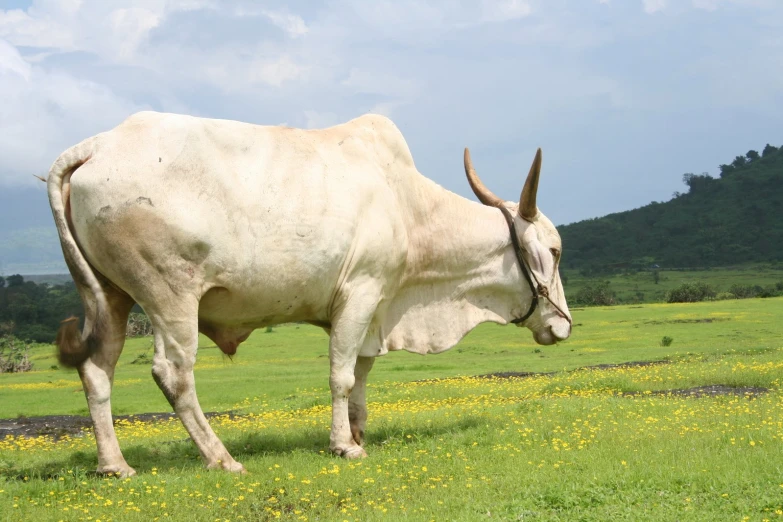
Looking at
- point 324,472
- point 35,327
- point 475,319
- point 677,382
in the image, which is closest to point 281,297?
point 324,472

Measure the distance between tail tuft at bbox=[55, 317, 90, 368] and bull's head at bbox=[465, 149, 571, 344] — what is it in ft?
16.6

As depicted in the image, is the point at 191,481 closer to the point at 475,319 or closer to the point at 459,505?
the point at 459,505

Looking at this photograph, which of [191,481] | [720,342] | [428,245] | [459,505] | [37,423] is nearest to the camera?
[459,505]

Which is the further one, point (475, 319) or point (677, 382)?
point (677, 382)

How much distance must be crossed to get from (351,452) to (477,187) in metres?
3.99

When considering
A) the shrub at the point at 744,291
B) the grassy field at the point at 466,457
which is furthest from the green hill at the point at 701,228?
the grassy field at the point at 466,457

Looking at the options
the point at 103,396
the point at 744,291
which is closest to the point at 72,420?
the point at 103,396

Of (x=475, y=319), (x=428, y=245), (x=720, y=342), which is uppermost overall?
(x=428, y=245)

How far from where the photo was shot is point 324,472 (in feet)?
27.0

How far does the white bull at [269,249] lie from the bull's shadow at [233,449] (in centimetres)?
46

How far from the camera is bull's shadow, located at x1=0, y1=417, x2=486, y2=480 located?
29.3 feet

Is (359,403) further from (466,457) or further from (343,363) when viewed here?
(466,457)

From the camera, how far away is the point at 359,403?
401 inches

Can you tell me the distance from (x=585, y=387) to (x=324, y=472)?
8361 mm
